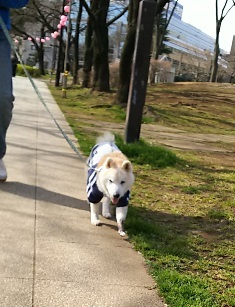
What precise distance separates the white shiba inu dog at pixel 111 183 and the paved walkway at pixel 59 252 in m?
0.15

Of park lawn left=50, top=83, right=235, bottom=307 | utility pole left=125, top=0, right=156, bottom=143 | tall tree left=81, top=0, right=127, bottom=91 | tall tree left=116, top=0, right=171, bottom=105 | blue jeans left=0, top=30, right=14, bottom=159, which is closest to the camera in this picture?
park lawn left=50, top=83, right=235, bottom=307

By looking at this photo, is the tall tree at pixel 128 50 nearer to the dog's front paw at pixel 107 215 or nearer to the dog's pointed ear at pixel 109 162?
the dog's front paw at pixel 107 215

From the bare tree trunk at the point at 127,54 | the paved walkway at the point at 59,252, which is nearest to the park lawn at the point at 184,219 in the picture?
the paved walkway at the point at 59,252

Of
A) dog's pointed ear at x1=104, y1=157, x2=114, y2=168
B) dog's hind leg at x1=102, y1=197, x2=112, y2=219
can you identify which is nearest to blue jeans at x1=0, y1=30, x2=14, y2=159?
dog's pointed ear at x1=104, y1=157, x2=114, y2=168

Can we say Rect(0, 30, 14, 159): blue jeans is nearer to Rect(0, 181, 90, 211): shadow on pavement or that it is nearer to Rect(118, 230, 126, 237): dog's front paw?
Rect(0, 181, 90, 211): shadow on pavement

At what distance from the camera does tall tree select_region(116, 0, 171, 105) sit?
11.6m

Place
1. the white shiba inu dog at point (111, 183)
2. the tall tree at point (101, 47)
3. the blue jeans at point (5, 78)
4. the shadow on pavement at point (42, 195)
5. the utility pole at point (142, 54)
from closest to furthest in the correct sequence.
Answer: the white shiba inu dog at point (111, 183)
the blue jeans at point (5, 78)
the shadow on pavement at point (42, 195)
the utility pole at point (142, 54)
the tall tree at point (101, 47)

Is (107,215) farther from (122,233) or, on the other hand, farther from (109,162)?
(109,162)

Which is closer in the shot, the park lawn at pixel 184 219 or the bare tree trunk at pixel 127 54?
the park lawn at pixel 184 219

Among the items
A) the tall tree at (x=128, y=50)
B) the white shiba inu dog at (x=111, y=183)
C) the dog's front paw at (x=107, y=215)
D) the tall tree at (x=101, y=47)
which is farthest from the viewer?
the tall tree at (x=101, y=47)

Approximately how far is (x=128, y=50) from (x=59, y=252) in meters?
10.3

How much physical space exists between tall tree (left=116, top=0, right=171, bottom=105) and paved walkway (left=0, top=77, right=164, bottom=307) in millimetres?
7399

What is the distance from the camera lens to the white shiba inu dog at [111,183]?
363cm

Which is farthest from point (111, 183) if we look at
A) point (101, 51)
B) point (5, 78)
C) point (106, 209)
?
point (101, 51)
